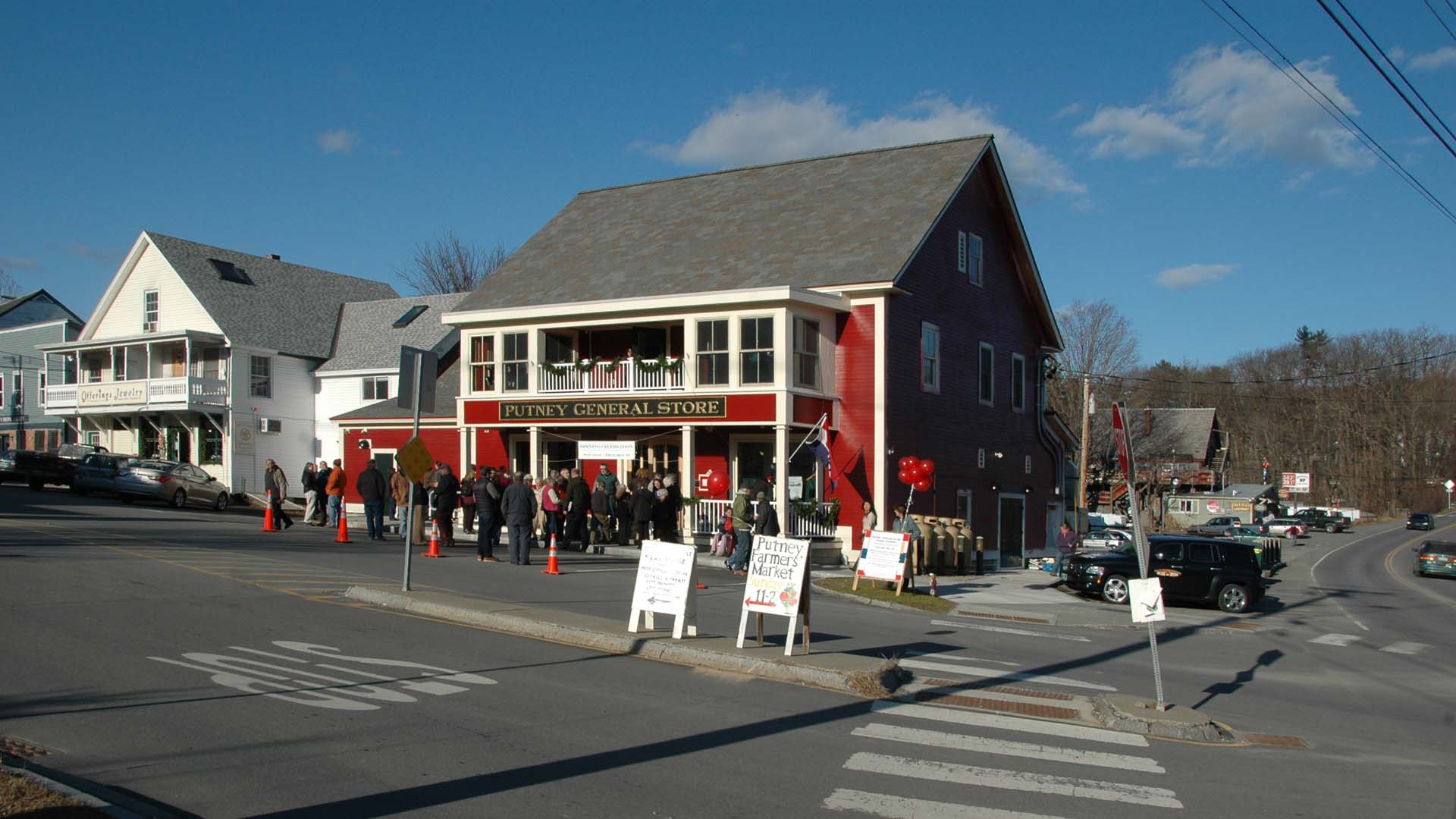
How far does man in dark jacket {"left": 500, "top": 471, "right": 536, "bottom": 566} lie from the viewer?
20.0 m

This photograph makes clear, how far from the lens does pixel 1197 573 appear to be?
23625mm

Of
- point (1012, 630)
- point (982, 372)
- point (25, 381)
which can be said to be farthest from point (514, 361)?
point (25, 381)

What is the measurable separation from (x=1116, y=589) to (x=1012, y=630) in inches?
283

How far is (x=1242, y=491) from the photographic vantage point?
83.2 m

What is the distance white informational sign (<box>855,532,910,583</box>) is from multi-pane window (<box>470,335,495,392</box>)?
1509 cm

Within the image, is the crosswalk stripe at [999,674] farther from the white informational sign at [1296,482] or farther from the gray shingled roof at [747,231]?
the white informational sign at [1296,482]

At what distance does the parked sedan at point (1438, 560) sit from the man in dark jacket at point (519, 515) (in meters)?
36.7

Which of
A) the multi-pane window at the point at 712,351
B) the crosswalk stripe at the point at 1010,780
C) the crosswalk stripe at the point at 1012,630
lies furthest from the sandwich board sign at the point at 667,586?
the multi-pane window at the point at 712,351

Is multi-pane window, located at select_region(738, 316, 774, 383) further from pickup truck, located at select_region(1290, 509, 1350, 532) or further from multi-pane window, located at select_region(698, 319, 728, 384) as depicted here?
pickup truck, located at select_region(1290, 509, 1350, 532)

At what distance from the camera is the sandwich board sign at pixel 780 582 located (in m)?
12.0

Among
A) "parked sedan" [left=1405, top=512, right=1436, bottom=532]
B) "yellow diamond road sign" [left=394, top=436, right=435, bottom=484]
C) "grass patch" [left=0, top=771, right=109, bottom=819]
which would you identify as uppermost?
"yellow diamond road sign" [left=394, top=436, right=435, bottom=484]

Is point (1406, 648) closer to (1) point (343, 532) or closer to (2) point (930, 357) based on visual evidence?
(2) point (930, 357)

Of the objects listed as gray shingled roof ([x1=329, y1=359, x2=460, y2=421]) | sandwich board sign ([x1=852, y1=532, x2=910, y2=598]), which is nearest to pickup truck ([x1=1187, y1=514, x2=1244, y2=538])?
gray shingled roof ([x1=329, y1=359, x2=460, y2=421])

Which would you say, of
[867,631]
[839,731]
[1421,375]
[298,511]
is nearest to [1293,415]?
[1421,375]
